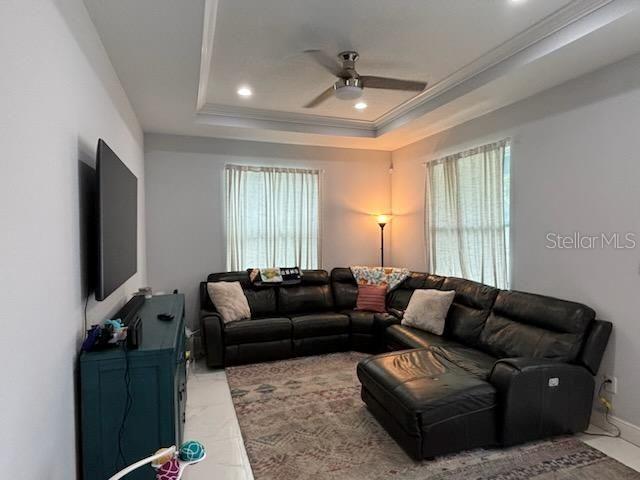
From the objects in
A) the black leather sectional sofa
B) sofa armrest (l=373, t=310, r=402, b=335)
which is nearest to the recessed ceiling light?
the black leather sectional sofa

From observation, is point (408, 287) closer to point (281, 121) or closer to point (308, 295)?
point (308, 295)

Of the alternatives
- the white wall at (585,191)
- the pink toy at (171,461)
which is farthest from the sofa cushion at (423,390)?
the pink toy at (171,461)

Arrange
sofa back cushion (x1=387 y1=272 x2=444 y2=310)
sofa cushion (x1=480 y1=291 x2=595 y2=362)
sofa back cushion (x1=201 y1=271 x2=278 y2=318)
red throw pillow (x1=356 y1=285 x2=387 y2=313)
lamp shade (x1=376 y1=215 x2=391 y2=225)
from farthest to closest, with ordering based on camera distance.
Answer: lamp shade (x1=376 y1=215 x2=391 y2=225), red throw pillow (x1=356 y1=285 x2=387 y2=313), sofa back cushion (x1=201 y1=271 x2=278 y2=318), sofa back cushion (x1=387 y1=272 x2=444 y2=310), sofa cushion (x1=480 y1=291 x2=595 y2=362)

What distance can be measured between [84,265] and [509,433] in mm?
2629

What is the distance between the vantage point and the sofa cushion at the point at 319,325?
13.4ft

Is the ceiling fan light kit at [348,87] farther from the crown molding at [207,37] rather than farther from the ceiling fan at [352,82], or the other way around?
the crown molding at [207,37]

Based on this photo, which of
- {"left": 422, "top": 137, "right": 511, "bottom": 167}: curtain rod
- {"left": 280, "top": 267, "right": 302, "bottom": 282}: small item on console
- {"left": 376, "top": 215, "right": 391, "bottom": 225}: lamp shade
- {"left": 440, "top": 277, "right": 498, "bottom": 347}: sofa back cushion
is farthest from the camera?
{"left": 376, "top": 215, "right": 391, "bottom": 225}: lamp shade

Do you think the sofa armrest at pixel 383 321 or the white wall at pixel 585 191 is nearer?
the white wall at pixel 585 191

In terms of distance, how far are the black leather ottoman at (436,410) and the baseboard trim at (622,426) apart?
3.14 ft

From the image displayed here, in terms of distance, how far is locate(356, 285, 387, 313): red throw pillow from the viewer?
14.9 ft

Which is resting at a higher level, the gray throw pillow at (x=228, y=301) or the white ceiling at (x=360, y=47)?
the white ceiling at (x=360, y=47)

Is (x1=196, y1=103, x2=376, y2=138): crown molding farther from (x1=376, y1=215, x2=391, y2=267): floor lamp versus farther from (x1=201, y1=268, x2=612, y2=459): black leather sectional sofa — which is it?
(x1=201, y1=268, x2=612, y2=459): black leather sectional sofa

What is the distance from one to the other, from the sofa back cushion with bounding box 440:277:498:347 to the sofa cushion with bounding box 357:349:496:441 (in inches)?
28.3

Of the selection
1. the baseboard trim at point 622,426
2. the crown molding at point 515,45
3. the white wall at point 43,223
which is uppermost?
the crown molding at point 515,45
